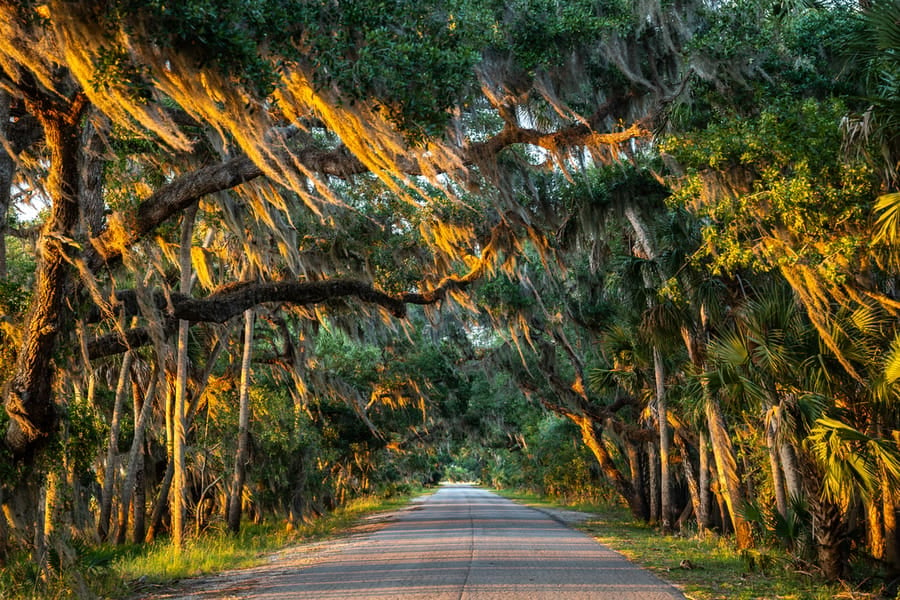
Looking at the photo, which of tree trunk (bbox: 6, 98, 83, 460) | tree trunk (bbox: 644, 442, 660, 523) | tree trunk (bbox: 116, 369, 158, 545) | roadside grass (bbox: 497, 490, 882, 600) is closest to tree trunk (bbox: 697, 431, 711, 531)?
roadside grass (bbox: 497, 490, 882, 600)

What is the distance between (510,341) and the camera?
22578 mm

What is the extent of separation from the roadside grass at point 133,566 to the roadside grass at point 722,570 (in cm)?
617

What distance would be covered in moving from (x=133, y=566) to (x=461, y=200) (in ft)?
22.7

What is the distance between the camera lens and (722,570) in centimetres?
1059

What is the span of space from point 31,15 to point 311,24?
2196 millimetres

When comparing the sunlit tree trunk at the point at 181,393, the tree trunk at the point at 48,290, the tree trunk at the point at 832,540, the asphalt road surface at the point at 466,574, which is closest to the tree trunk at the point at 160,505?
the sunlit tree trunk at the point at 181,393

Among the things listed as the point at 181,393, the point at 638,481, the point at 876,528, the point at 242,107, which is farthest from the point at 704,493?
the point at 242,107

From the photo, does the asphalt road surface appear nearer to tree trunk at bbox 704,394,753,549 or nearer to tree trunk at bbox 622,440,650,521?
tree trunk at bbox 704,394,753,549

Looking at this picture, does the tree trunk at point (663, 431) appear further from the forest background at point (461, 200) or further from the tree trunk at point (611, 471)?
the tree trunk at point (611, 471)

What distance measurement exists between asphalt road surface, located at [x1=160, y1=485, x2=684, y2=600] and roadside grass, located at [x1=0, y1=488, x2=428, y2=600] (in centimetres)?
115

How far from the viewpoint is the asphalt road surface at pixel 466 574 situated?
793cm

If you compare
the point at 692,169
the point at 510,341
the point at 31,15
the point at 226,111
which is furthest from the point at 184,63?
the point at 510,341

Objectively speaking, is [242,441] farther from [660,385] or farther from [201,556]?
[660,385]

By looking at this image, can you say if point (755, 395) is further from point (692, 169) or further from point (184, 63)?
point (184, 63)
